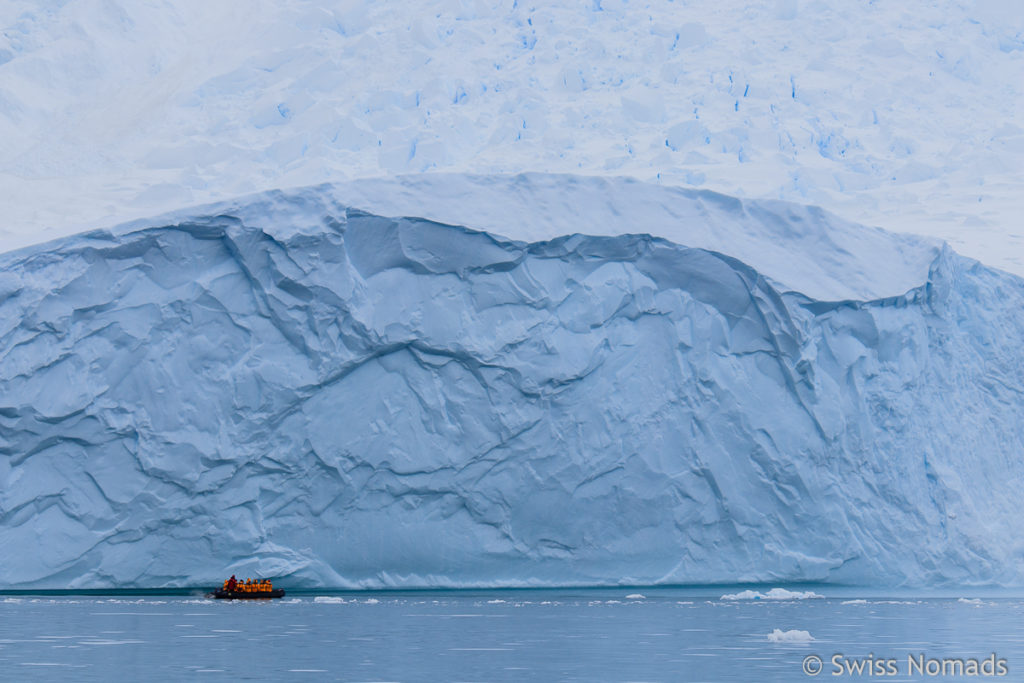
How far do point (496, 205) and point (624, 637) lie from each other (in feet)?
20.9

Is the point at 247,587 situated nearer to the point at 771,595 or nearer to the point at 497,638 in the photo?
the point at 497,638

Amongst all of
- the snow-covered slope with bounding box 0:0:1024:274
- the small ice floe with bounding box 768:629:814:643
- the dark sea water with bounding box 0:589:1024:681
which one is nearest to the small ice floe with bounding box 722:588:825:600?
the dark sea water with bounding box 0:589:1024:681

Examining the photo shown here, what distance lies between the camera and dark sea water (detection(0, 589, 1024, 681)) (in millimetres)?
6363

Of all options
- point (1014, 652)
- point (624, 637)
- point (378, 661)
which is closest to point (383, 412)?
point (624, 637)

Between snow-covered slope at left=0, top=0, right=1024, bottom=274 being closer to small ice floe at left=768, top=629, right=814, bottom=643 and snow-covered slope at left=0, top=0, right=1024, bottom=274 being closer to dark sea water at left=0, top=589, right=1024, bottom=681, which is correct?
dark sea water at left=0, top=589, right=1024, bottom=681

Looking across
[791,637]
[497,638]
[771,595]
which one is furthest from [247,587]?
[791,637]

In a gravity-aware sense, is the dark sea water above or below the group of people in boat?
above

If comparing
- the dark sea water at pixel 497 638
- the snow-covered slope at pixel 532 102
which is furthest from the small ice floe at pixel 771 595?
the snow-covered slope at pixel 532 102

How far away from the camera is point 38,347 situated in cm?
1241

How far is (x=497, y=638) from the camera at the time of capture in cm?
814

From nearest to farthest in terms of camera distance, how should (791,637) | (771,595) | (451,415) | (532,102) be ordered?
1. (791,637)
2. (771,595)
3. (451,415)
4. (532,102)

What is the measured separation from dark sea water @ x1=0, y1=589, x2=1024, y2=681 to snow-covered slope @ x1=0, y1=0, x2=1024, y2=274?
595 centimetres

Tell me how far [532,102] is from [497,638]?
426 inches

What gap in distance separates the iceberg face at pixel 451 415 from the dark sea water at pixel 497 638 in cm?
74
